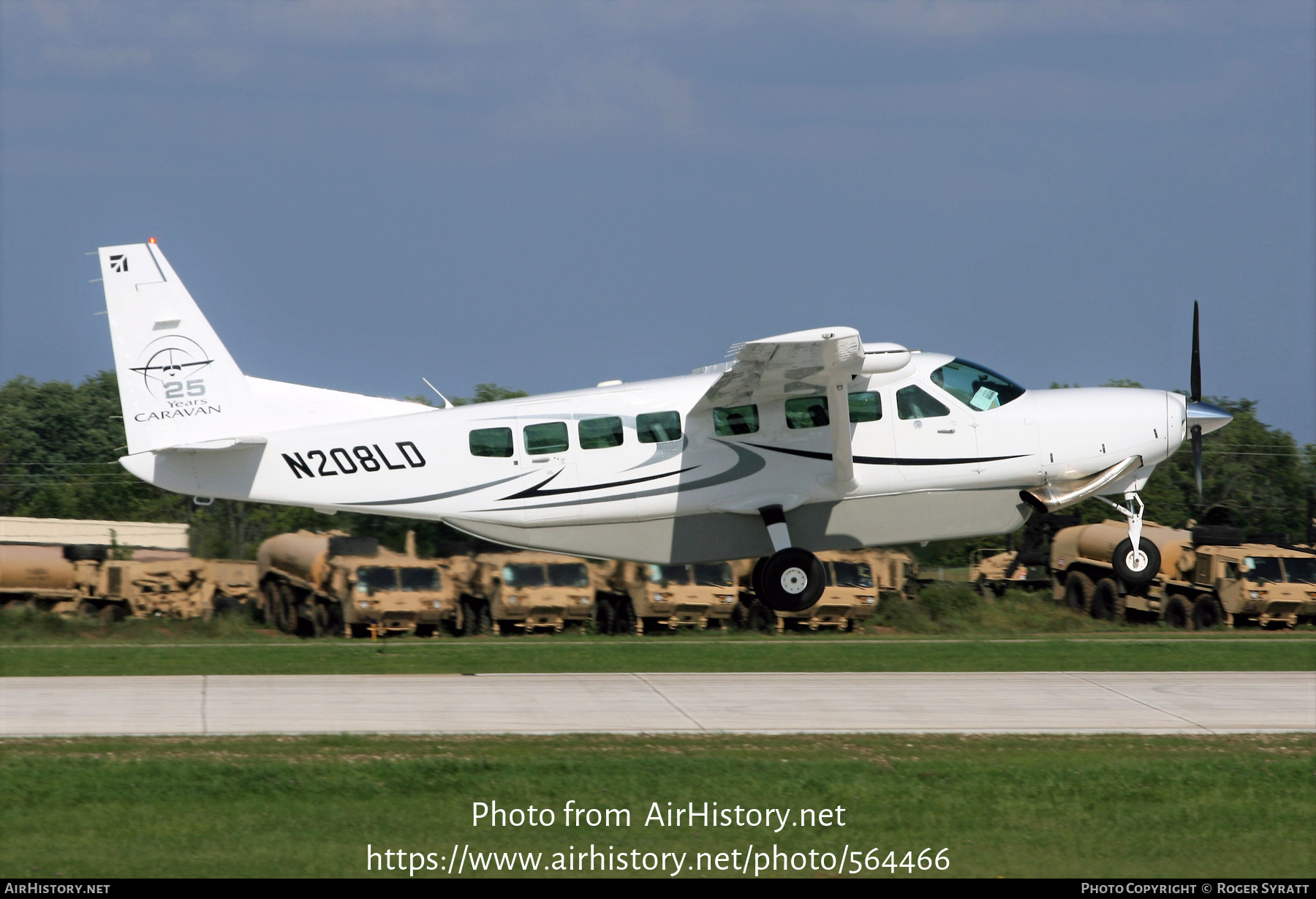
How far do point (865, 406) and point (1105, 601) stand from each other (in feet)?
62.8

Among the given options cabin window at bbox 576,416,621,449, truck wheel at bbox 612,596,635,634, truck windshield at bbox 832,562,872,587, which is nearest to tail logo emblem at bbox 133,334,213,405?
cabin window at bbox 576,416,621,449

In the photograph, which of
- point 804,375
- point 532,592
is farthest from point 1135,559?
point 532,592

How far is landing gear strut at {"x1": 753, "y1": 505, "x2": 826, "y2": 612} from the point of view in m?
17.9

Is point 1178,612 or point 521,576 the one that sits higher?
point 521,576

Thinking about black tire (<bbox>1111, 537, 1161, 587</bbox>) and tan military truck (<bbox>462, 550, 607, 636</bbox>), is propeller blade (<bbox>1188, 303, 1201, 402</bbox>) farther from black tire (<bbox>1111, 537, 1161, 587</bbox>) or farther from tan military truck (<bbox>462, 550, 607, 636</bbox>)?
tan military truck (<bbox>462, 550, 607, 636</bbox>)

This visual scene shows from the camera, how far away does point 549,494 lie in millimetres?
17734

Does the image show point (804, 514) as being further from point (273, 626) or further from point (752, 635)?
point (273, 626)

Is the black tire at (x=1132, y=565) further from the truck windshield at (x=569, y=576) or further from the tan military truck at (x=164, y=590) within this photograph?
the tan military truck at (x=164, y=590)

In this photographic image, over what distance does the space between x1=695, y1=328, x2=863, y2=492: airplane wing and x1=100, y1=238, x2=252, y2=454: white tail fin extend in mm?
6402

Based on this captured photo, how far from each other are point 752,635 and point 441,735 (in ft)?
50.6

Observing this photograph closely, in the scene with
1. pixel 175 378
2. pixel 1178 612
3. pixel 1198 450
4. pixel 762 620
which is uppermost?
pixel 175 378

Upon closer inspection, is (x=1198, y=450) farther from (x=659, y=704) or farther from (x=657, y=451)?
(x=659, y=704)

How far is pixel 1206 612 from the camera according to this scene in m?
31.9
